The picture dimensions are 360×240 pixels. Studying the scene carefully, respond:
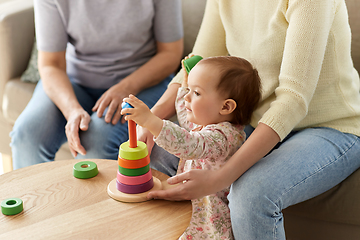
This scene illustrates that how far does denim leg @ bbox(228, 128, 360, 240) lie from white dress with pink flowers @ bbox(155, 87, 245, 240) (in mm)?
76

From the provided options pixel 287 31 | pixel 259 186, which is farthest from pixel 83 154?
pixel 287 31

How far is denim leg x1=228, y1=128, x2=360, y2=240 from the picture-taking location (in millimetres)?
840

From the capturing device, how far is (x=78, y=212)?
801 millimetres

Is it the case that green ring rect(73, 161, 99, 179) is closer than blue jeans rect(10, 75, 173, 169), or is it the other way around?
green ring rect(73, 161, 99, 179)

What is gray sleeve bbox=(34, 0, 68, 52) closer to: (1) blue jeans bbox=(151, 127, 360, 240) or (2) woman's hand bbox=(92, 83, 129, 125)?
(2) woman's hand bbox=(92, 83, 129, 125)

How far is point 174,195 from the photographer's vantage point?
83cm

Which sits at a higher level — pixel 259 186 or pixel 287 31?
pixel 287 31

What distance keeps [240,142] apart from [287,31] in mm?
327

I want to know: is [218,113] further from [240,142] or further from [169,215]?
[169,215]

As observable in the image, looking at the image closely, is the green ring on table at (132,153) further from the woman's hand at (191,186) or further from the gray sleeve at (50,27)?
the gray sleeve at (50,27)

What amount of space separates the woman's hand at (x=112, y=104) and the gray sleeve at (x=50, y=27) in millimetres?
296

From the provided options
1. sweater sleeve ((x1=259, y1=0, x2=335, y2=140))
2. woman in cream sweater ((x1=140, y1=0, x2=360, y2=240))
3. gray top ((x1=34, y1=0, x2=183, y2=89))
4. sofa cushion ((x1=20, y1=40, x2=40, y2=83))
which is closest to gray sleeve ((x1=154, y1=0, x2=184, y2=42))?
gray top ((x1=34, y1=0, x2=183, y2=89))

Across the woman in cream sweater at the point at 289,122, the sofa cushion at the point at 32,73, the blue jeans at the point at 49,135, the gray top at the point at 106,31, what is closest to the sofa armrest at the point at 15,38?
the sofa cushion at the point at 32,73

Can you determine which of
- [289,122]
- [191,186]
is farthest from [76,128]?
[289,122]
